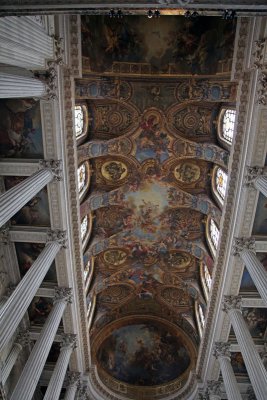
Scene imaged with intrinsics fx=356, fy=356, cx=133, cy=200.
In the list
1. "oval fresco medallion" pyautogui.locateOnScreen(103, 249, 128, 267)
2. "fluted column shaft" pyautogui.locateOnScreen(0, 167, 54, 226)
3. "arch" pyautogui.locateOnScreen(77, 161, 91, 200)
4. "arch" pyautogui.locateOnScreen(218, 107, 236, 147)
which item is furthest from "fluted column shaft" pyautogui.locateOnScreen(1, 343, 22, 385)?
"arch" pyautogui.locateOnScreen(218, 107, 236, 147)

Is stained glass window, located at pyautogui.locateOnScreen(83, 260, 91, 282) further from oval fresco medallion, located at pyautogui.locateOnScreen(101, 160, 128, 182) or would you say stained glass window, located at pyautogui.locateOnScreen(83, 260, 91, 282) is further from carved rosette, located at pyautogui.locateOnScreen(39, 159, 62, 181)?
carved rosette, located at pyautogui.locateOnScreen(39, 159, 62, 181)

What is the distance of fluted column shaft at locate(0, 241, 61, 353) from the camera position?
9602mm

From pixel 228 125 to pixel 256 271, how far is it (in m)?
6.21

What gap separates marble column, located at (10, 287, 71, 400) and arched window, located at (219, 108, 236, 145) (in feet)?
32.0

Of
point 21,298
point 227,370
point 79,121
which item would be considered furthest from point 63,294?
point 227,370

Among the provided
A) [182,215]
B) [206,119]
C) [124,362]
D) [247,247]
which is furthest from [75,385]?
[206,119]

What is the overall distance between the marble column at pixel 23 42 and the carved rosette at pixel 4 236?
7.00m

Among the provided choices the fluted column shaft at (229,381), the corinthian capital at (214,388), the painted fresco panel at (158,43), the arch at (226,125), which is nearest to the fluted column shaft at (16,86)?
the painted fresco panel at (158,43)

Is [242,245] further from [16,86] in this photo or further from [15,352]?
[15,352]

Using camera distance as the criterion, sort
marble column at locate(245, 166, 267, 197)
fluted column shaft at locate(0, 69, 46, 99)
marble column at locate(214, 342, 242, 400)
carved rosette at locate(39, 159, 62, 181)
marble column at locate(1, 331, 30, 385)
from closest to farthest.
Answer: fluted column shaft at locate(0, 69, 46, 99) → marble column at locate(245, 166, 267, 197) → carved rosette at locate(39, 159, 62, 181) → marble column at locate(214, 342, 242, 400) → marble column at locate(1, 331, 30, 385)

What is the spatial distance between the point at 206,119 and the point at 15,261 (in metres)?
10.2

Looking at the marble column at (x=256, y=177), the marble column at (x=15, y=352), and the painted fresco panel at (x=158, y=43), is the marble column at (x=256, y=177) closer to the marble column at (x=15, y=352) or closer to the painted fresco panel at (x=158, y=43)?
the painted fresco panel at (x=158, y=43)

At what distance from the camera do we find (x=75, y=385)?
18406 millimetres

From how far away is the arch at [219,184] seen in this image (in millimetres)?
16109
